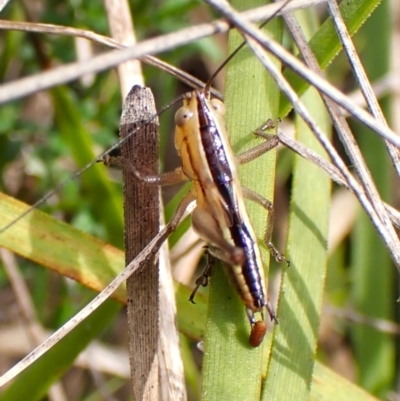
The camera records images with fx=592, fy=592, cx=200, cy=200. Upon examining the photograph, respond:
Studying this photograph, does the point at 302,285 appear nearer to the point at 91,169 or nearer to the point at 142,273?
the point at 142,273

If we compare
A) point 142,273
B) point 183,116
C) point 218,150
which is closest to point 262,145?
point 218,150

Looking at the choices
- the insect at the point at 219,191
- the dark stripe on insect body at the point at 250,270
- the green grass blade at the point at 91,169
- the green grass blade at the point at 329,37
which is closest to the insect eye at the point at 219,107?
the insect at the point at 219,191

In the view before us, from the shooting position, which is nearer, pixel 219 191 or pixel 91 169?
pixel 219 191

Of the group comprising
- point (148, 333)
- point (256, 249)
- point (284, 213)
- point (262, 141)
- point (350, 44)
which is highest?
point (284, 213)

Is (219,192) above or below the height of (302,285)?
above

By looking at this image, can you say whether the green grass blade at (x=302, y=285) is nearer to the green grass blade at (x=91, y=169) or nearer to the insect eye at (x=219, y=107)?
the insect eye at (x=219, y=107)

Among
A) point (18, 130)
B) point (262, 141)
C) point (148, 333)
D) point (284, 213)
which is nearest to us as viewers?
point (148, 333)

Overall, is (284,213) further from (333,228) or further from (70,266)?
(70,266)

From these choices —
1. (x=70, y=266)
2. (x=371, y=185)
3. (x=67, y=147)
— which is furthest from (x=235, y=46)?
(x=67, y=147)

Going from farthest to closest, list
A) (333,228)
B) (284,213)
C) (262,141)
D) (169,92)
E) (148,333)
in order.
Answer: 1. (284,213)
2. (333,228)
3. (169,92)
4. (262,141)
5. (148,333)
